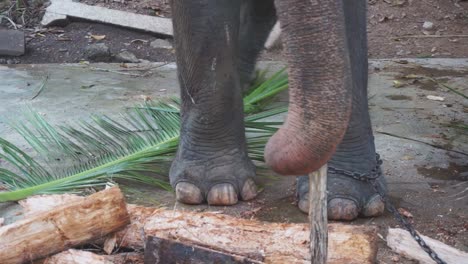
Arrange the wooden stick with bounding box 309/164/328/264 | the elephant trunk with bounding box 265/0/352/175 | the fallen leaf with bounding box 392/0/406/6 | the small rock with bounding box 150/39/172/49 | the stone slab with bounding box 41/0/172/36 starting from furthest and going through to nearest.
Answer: the fallen leaf with bounding box 392/0/406/6 → the stone slab with bounding box 41/0/172/36 → the small rock with bounding box 150/39/172/49 → the wooden stick with bounding box 309/164/328/264 → the elephant trunk with bounding box 265/0/352/175

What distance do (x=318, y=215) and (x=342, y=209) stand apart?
89 cm

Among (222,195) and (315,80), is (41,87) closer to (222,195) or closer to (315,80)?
(222,195)

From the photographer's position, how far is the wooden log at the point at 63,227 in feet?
7.70

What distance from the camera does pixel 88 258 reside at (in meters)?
2.35

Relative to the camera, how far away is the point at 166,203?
9.96 ft

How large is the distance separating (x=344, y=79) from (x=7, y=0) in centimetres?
600

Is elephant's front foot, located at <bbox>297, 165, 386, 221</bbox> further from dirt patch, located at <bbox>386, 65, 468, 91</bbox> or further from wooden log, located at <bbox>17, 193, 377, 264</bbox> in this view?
dirt patch, located at <bbox>386, 65, 468, 91</bbox>

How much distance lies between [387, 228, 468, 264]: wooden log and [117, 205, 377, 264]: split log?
0.17 meters

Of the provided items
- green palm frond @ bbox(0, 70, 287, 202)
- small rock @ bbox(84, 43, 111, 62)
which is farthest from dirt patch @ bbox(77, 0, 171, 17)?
green palm frond @ bbox(0, 70, 287, 202)

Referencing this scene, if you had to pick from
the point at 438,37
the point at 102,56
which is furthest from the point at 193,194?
the point at 438,37

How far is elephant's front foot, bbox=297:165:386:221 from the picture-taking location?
9.23 feet

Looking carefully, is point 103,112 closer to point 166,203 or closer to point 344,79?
point 166,203

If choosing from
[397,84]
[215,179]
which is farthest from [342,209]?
[397,84]

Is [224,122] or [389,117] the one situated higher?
[224,122]
